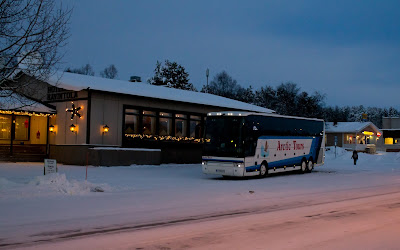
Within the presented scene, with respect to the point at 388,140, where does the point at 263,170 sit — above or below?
below

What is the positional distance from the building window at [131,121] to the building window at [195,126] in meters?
5.88

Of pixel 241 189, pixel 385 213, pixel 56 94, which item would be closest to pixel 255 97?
pixel 56 94

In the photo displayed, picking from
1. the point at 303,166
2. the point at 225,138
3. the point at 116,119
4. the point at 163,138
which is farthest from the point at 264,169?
the point at 163,138

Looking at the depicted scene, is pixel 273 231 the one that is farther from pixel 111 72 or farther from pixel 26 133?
pixel 111 72

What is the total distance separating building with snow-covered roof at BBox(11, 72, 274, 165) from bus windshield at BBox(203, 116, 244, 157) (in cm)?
847

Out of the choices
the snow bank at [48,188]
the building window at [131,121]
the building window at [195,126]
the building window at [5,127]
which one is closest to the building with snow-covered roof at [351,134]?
the building window at [195,126]

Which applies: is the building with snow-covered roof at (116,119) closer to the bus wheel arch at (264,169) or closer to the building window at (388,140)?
the bus wheel arch at (264,169)

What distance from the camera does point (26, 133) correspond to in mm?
35875

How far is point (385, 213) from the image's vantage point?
44.6 ft

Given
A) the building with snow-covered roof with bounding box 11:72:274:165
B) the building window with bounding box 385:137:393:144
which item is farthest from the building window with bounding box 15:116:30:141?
the building window with bounding box 385:137:393:144

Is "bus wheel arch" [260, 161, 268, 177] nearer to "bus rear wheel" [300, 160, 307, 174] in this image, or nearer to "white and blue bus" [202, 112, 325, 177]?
"white and blue bus" [202, 112, 325, 177]

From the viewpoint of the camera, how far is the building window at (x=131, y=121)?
3401 centimetres

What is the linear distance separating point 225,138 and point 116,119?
10642 millimetres

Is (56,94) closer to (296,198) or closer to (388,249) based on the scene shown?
(296,198)
